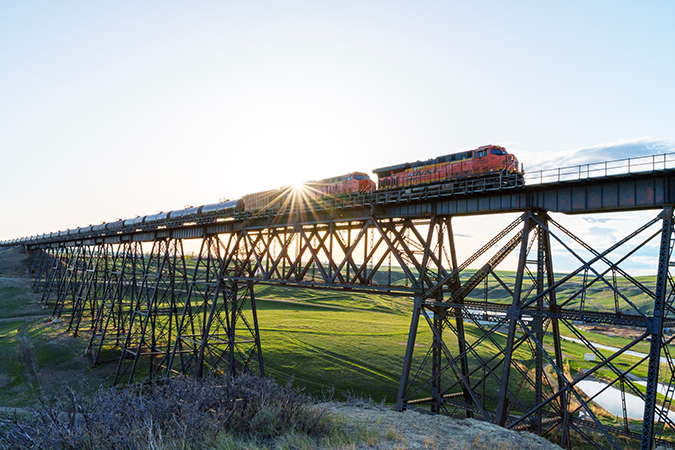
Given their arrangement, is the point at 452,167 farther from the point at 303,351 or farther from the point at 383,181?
the point at 303,351

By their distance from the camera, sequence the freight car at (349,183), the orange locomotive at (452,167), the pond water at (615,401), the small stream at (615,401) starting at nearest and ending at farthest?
the orange locomotive at (452,167) < the freight car at (349,183) < the small stream at (615,401) < the pond water at (615,401)

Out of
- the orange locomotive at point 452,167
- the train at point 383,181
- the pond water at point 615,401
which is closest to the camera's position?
the train at point 383,181

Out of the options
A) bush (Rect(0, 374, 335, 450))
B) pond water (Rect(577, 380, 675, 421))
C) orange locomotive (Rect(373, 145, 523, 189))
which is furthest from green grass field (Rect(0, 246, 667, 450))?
bush (Rect(0, 374, 335, 450))

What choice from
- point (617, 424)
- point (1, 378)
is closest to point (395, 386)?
point (617, 424)

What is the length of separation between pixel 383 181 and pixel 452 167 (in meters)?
5.68

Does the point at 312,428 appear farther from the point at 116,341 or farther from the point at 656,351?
the point at 116,341

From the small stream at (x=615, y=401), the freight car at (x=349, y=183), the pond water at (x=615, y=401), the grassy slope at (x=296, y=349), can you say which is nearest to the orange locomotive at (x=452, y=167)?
the freight car at (x=349, y=183)

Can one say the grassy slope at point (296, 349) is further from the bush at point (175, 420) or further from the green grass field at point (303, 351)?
the bush at point (175, 420)

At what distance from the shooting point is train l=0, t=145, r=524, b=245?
75.0 feet

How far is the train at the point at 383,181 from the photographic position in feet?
75.0

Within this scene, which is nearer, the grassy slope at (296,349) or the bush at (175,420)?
the bush at (175,420)

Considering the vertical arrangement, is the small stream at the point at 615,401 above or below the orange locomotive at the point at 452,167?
below

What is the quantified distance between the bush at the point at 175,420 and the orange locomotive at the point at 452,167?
45.8 ft

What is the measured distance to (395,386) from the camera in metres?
37.5
